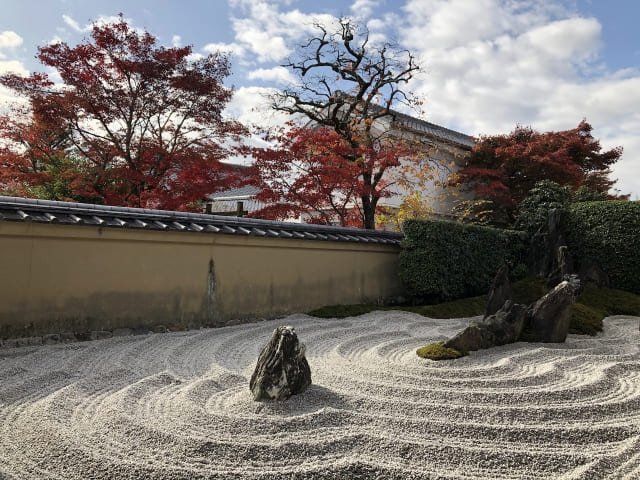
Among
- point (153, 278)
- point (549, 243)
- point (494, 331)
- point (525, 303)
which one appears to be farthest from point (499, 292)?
point (153, 278)

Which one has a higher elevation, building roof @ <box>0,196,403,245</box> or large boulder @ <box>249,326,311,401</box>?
building roof @ <box>0,196,403,245</box>

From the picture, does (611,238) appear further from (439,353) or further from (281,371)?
(281,371)

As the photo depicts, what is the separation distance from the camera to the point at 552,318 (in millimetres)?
6289

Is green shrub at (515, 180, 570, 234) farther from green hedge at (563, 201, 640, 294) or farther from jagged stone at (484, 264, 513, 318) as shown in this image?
jagged stone at (484, 264, 513, 318)

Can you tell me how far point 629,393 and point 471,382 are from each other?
142cm

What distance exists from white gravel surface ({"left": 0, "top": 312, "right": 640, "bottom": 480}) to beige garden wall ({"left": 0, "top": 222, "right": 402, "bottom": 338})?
0.74 metres

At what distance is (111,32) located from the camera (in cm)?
1021

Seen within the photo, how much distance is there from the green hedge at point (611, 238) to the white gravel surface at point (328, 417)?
22.0 ft

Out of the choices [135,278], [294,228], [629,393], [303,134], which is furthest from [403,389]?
[303,134]

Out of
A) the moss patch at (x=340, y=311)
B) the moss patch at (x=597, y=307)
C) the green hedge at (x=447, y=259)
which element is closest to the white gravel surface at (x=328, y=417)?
the moss patch at (x=597, y=307)

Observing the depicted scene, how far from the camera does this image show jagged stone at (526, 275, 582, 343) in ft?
20.6

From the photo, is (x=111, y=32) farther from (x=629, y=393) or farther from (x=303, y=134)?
(x=629, y=393)

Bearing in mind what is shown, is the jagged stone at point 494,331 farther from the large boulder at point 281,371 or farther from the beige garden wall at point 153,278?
the beige garden wall at point 153,278

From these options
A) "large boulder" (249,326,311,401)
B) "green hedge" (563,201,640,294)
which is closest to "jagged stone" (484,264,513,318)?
"large boulder" (249,326,311,401)
